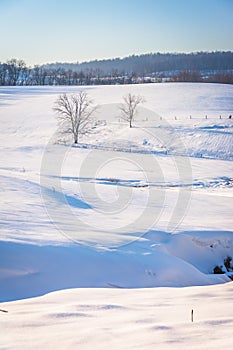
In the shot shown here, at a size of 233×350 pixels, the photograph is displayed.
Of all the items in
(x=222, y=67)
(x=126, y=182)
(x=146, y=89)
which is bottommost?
(x=126, y=182)

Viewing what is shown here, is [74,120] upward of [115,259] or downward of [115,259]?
upward

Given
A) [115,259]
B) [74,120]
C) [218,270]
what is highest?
[74,120]

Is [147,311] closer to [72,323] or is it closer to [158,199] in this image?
[72,323]

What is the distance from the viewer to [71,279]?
7.79 meters

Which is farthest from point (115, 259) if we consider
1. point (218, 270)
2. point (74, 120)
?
point (74, 120)

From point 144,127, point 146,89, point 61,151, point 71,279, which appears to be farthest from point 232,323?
point 146,89

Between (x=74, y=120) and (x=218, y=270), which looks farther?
(x=74, y=120)

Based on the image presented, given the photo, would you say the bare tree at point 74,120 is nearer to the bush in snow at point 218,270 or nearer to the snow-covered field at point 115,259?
the snow-covered field at point 115,259

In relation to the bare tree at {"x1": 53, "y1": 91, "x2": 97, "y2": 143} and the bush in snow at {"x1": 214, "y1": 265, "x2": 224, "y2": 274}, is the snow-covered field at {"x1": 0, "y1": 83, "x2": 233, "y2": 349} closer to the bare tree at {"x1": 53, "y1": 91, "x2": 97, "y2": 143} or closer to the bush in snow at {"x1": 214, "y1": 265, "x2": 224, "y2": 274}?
the bush in snow at {"x1": 214, "y1": 265, "x2": 224, "y2": 274}

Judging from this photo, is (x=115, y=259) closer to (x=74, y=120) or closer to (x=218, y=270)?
(x=218, y=270)

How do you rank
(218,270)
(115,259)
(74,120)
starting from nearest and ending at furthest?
(115,259)
(218,270)
(74,120)

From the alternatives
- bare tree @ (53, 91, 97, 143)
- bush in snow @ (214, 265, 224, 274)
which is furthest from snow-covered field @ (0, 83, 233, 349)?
bare tree @ (53, 91, 97, 143)

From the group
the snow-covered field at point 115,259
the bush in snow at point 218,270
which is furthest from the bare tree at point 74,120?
the bush in snow at point 218,270

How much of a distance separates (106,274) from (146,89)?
246 ft
